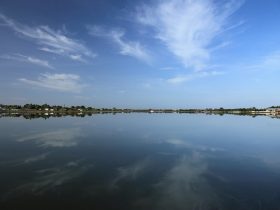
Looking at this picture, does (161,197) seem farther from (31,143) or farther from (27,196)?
(31,143)

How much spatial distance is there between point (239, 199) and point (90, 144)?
2062cm

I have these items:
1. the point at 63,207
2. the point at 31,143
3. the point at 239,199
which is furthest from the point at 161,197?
the point at 31,143

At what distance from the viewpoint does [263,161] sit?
24.5 metres

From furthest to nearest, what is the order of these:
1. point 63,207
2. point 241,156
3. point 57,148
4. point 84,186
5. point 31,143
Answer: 1. point 31,143
2. point 57,148
3. point 241,156
4. point 84,186
5. point 63,207

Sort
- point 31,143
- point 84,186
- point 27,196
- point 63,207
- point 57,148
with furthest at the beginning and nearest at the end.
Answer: point 31,143
point 57,148
point 84,186
point 27,196
point 63,207

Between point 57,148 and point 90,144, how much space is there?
4.11 metres

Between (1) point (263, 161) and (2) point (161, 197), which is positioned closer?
(2) point (161, 197)

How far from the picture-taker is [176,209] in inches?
501

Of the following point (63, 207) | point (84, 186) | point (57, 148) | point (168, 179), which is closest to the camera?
point (63, 207)

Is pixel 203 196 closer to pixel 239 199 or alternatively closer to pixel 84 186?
pixel 239 199

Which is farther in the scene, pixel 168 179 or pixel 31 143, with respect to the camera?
pixel 31 143

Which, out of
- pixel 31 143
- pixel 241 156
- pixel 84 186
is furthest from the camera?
pixel 31 143

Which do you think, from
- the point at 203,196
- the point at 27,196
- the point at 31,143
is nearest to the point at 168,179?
the point at 203,196

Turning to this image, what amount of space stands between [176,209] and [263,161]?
1439cm
